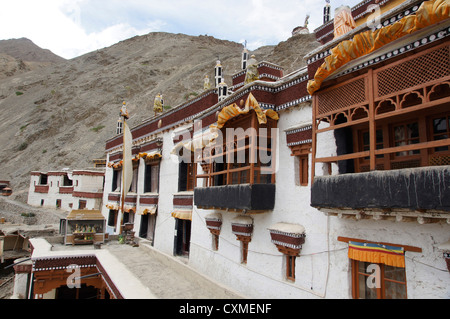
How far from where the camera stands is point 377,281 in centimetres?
506

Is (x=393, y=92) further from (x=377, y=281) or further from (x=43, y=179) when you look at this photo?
(x=43, y=179)

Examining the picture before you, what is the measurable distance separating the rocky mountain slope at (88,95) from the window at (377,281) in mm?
29554

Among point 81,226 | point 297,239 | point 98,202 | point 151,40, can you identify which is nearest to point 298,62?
point 98,202

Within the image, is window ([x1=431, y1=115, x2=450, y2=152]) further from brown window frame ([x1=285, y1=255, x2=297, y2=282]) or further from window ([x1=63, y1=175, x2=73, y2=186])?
window ([x1=63, y1=175, x2=73, y2=186])

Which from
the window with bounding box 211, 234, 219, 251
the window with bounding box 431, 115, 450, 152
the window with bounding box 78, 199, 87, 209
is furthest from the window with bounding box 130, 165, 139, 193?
the window with bounding box 431, 115, 450, 152

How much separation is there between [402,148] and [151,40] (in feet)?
325

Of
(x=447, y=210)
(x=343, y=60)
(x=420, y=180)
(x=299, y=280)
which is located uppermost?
(x=343, y=60)

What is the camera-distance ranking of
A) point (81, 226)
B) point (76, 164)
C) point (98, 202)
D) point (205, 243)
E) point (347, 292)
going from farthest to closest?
point (76, 164) → point (98, 202) → point (81, 226) → point (205, 243) → point (347, 292)

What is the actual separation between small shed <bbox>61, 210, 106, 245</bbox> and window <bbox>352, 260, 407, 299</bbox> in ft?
41.9

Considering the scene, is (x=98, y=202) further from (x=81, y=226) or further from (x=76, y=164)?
(x=76, y=164)

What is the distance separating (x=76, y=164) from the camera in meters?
40.1

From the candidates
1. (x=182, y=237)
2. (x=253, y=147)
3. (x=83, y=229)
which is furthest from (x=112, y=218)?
(x=253, y=147)

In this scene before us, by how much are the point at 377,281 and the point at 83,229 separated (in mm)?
13892

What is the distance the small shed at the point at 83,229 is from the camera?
14289mm
